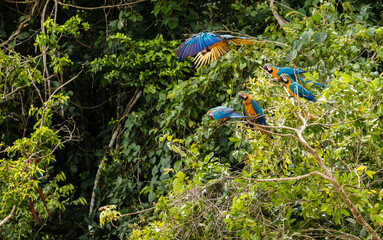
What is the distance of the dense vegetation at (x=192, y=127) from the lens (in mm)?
2279

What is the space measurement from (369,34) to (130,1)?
94.4 inches

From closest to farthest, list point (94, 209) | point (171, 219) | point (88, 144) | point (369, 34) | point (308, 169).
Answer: point (308, 169) < point (171, 219) < point (369, 34) < point (94, 209) < point (88, 144)

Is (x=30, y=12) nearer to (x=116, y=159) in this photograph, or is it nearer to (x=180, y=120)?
(x=116, y=159)

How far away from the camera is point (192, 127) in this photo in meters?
4.20

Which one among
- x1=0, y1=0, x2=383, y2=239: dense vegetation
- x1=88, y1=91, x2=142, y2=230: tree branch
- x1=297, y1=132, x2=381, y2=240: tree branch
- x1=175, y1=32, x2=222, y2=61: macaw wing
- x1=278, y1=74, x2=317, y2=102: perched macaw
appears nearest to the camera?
x1=297, y1=132, x2=381, y2=240: tree branch

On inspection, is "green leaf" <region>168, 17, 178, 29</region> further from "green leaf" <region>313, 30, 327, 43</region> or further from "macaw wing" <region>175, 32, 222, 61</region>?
"green leaf" <region>313, 30, 327, 43</region>

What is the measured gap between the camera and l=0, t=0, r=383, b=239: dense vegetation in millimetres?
2279

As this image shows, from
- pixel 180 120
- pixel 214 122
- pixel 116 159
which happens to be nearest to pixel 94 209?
pixel 116 159

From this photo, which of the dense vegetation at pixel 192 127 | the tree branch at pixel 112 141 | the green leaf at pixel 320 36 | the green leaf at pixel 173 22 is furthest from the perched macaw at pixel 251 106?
the tree branch at pixel 112 141

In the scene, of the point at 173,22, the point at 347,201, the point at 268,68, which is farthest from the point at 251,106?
the point at 173,22

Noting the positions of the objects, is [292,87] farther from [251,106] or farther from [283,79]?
[251,106]

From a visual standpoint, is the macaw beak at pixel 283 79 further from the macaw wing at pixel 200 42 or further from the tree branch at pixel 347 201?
the tree branch at pixel 347 201

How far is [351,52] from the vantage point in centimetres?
323

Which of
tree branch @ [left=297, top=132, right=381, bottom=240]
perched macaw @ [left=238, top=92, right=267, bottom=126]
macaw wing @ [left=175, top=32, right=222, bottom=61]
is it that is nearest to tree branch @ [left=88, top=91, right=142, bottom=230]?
macaw wing @ [left=175, top=32, right=222, bottom=61]
